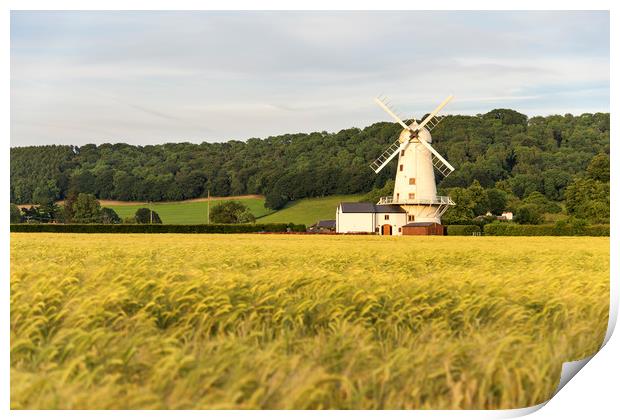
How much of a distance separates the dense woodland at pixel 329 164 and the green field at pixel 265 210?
4.54 ft

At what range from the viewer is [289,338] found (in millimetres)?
6906

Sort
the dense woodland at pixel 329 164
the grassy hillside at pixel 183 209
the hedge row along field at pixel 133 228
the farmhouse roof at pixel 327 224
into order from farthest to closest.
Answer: the grassy hillside at pixel 183 209 < the dense woodland at pixel 329 164 < the farmhouse roof at pixel 327 224 < the hedge row along field at pixel 133 228

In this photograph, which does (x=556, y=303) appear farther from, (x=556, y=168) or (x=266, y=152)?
(x=266, y=152)

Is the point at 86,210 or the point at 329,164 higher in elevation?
the point at 329,164

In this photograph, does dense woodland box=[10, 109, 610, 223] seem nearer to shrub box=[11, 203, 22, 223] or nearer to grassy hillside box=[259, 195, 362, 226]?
grassy hillside box=[259, 195, 362, 226]

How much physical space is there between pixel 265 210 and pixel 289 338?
8760 centimetres

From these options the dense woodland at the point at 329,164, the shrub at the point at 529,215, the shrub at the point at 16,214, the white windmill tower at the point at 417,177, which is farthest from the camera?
the dense woodland at the point at 329,164

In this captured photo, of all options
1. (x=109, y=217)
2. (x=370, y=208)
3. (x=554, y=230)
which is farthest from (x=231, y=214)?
(x=554, y=230)

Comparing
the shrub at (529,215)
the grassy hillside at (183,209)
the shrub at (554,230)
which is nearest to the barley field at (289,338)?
the shrub at (554,230)

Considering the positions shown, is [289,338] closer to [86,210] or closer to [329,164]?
[86,210]

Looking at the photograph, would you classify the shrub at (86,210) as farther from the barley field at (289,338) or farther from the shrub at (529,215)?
the barley field at (289,338)

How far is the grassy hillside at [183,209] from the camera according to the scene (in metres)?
88.1

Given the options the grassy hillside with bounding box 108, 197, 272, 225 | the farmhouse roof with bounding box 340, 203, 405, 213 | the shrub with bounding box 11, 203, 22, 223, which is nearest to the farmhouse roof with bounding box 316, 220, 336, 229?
the farmhouse roof with bounding box 340, 203, 405, 213

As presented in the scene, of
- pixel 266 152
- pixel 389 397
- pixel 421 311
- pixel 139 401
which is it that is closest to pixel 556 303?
pixel 421 311
